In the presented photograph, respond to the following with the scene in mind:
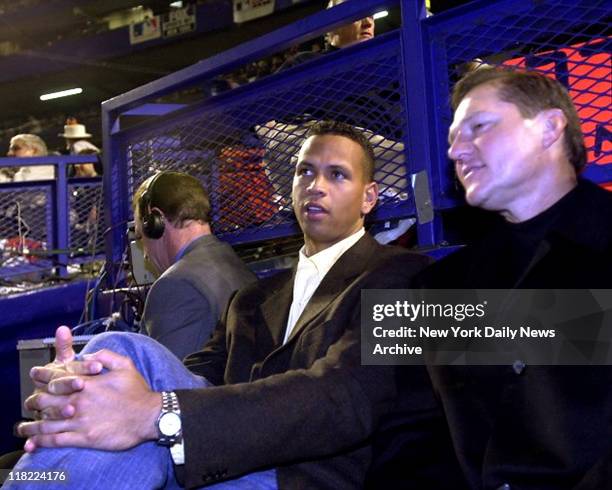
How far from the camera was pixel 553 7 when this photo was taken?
2.35m

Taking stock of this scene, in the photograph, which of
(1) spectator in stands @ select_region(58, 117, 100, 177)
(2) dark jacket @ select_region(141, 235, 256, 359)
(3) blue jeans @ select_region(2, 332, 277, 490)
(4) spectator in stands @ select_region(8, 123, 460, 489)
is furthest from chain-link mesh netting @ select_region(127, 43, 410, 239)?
(1) spectator in stands @ select_region(58, 117, 100, 177)

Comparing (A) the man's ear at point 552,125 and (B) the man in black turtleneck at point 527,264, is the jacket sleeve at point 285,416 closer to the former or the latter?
(B) the man in black turtleneck at point 527,264

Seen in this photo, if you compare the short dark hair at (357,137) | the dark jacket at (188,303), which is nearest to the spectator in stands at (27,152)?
the dark jacket at (188,303)

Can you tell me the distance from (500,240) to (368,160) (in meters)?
0.75

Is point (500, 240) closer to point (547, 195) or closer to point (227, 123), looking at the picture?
point (547, 195)

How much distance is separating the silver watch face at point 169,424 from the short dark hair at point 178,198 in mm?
1478

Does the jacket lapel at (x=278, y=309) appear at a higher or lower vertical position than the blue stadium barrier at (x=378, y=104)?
lower

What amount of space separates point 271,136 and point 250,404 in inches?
60.0

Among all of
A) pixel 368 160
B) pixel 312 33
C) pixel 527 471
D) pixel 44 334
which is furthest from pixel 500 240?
pixel 44 334

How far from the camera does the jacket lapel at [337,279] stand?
2227 millimetres

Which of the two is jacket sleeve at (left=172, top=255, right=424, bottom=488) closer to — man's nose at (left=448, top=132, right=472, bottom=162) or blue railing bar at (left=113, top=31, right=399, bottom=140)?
man's nose at (left=448, top=132, right=472, bottom=162)

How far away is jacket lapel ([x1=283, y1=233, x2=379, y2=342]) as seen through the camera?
2227mm

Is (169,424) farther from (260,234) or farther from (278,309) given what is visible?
(260,234)

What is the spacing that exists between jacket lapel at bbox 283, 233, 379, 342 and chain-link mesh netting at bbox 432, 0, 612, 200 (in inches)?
25.7
